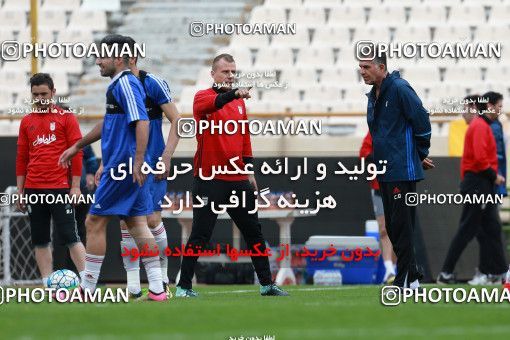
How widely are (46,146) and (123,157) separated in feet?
8.41

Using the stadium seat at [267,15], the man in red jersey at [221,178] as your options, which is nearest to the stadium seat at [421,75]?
the stadium seat at [267,15]

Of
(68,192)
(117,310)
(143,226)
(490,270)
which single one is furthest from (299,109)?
(117,310)

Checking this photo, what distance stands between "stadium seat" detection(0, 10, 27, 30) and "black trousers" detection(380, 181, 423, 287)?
43.8 feet

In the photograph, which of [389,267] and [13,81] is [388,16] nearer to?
[13,81]

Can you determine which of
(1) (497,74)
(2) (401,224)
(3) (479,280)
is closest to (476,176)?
(3) (479,280)

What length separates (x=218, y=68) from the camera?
10.1 meters

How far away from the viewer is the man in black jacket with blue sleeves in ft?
30.4

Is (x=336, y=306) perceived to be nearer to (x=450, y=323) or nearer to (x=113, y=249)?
(x=450, y=323)

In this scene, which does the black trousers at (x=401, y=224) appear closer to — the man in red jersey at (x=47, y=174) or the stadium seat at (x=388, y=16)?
the man in red jersey at (x=47, y=174)

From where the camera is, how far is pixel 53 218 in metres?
11.4

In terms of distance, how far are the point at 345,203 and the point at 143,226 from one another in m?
5.98

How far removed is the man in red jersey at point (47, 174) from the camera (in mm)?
11281

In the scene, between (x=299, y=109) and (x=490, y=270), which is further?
(x=299, y=109)

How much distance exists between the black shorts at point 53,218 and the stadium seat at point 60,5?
11.3m
